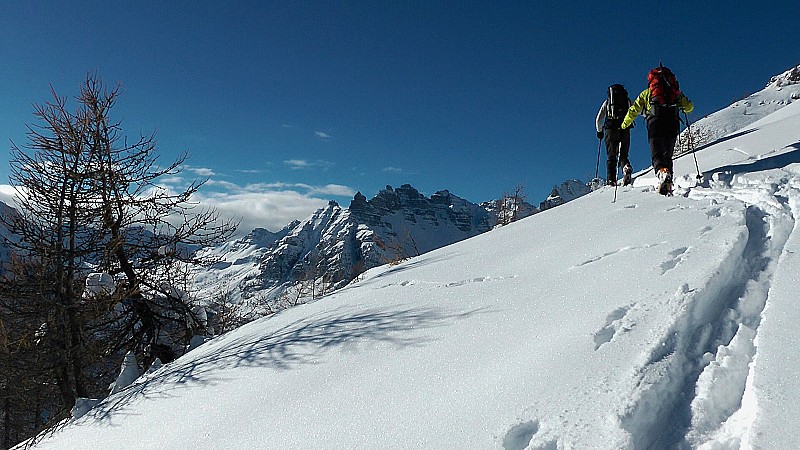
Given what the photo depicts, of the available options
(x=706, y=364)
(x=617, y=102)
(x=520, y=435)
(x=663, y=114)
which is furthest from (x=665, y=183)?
(x=520, y=435)

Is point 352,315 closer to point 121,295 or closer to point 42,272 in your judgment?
point 121,295

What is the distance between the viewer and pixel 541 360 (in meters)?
1.85

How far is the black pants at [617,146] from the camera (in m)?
7.54

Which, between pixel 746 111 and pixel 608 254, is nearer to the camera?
pixel 608 254

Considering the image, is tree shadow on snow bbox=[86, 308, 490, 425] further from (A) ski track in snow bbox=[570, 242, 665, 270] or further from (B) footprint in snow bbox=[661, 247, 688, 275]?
(B) footprint in snow bbox=[661, 247, 688, 275]

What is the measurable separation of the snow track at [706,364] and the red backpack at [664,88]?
358 centimetres

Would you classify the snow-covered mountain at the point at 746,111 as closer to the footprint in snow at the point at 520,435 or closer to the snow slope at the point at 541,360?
the snow slope at the point at 541,360

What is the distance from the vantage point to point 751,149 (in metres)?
5.92

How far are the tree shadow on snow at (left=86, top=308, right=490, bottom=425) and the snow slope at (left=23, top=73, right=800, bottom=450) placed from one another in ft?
0.06

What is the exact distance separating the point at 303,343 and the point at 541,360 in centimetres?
177

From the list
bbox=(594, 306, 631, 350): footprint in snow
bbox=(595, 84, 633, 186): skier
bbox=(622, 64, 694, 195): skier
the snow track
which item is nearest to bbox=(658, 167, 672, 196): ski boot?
bbox=(622, 64, 694, 195): skier

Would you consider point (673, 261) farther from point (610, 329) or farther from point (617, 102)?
point (617, 102)

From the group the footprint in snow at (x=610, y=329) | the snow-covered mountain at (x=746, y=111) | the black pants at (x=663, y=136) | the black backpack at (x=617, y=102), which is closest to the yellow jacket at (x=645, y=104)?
the black pants at (x=663, y=136)

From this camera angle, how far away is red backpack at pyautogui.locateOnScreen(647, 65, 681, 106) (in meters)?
5.52
